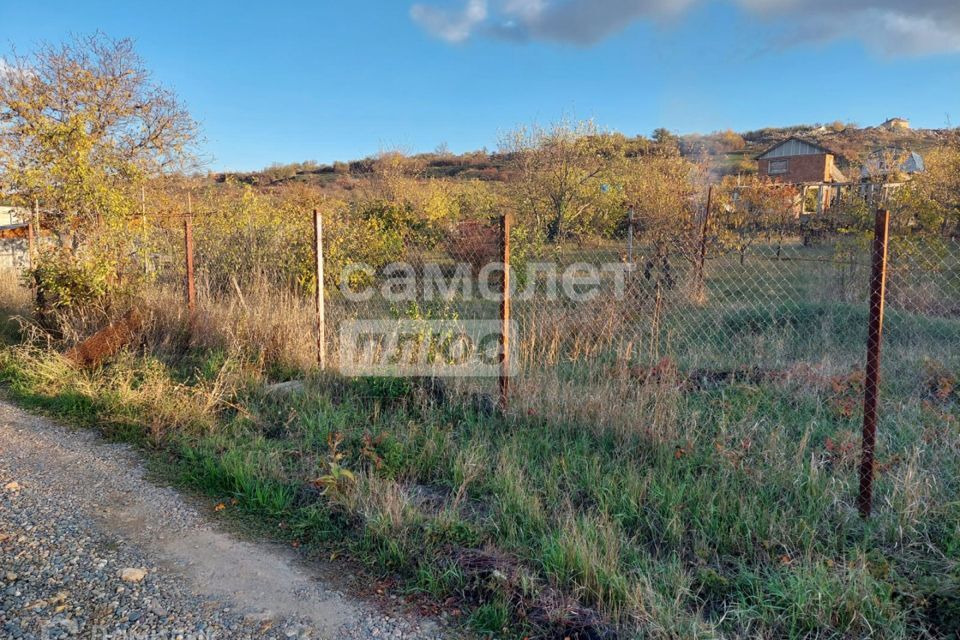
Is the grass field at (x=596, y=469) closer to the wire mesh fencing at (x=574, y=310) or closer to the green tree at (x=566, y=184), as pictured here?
the wire mesh fencing at (x=574, y=310)

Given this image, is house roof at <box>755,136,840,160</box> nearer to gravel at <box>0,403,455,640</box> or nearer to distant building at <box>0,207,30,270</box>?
distant building at <box>0,207,30,270</box>

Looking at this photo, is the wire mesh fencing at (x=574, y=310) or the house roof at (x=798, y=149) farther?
the house roof at (x=798, y=149)

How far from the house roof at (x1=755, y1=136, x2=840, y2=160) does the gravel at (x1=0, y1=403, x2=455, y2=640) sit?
40.9 m

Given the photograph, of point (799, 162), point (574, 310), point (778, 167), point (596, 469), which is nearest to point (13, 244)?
point (574, 310)

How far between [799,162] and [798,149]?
3.89ft

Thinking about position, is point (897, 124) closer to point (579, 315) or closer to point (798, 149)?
point (798, 149)

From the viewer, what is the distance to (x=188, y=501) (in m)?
3.64

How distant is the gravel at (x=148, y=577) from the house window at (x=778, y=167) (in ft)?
136

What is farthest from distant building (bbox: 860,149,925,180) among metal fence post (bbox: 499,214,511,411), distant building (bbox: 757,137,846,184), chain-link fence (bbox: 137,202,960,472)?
distant building (bbox: 757,137,846,184)

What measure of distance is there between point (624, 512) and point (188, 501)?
2.63 metres

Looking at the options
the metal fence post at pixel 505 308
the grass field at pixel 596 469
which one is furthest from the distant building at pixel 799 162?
the metal fence post at pixel 505 308

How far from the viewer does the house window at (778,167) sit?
125 ft

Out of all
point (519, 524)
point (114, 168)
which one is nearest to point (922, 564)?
point (519, 524)

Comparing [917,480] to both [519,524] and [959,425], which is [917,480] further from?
[519,524]
